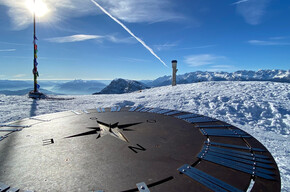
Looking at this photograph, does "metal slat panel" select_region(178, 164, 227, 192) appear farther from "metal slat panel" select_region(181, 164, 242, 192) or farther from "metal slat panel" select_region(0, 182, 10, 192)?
"metal slat panel" select_region(0, 182, 10, 192)

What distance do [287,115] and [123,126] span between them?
7.85 m

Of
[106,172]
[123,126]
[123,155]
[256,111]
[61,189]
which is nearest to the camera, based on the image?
[61,189]

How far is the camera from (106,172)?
71.9 inches

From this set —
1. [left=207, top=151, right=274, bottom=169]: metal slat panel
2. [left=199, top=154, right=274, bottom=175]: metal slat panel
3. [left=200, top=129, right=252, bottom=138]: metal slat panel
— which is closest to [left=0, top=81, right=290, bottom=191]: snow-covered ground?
[left=200, top=129, right=252, bottom=138]: metal slat panel

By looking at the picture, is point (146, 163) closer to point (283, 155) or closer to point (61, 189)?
point (61, 189)

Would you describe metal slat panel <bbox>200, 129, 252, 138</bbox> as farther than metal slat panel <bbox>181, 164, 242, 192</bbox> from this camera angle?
Yes

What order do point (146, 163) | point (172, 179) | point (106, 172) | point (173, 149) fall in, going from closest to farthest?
point (172, 179)
point (106, 172)
point (146, 163)
point (173, 149)

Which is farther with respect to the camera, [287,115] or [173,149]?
[287,115]

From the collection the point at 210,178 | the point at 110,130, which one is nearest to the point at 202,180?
the point at 210,178

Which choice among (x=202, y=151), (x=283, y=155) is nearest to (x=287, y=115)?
(x=283, y=155)

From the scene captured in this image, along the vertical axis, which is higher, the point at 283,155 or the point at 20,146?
the point at 20,146

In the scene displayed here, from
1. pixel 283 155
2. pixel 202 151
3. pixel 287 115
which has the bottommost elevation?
pixel 283 155

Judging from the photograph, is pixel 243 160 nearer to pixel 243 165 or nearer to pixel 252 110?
pixel 243 165

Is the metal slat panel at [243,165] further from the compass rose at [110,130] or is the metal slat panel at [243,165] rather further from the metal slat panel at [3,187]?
the metal slat panel at [3,187]
